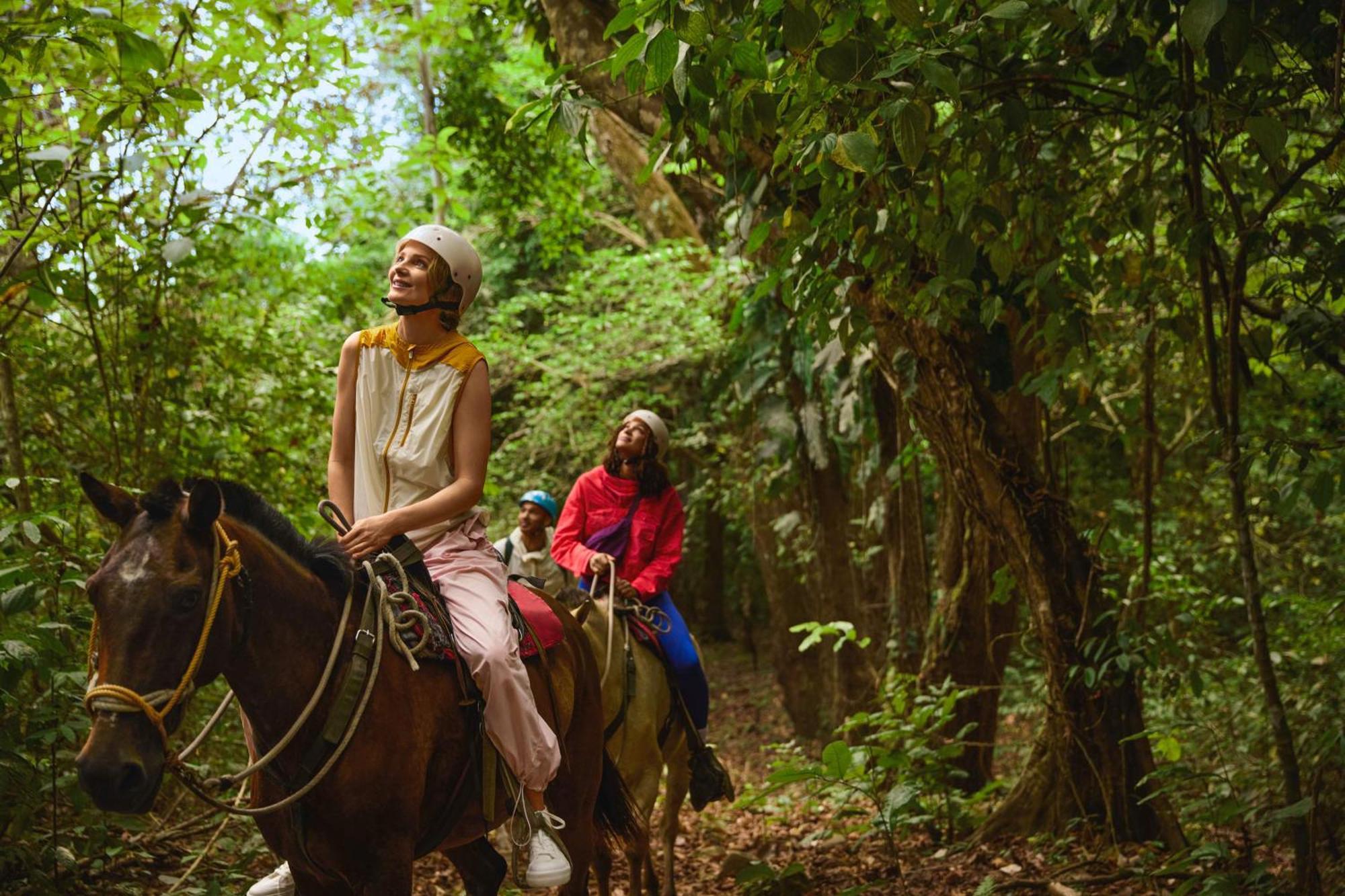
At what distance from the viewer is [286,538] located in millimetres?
3295

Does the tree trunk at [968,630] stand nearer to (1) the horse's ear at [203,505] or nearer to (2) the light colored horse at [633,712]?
(2) the light colored horse at [633,712]

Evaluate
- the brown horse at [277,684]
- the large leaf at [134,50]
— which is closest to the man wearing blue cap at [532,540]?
the brown horse at [277,684]

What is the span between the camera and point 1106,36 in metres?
4.39

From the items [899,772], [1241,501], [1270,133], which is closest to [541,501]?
[899,772]

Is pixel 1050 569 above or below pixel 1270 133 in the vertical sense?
below

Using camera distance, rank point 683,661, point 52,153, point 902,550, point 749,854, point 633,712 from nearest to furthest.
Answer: point 52,153
point 633,712
point 683,661
point 749,854
point 902,550

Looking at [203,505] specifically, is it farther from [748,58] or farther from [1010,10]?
[1010,10]

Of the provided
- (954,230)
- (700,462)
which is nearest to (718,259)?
(700,462)

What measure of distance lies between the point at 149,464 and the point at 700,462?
8.33m

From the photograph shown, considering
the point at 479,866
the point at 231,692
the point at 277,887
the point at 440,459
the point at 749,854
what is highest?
the point at 440,459

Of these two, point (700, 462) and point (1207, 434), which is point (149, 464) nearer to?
point (1207, 434)

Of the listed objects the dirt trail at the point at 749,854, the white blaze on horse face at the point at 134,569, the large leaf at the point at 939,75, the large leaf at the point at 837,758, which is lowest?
the dirt trail at the point at 749,854

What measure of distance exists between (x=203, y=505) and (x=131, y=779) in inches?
24.7

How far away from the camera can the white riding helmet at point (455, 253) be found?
387 centimetres
